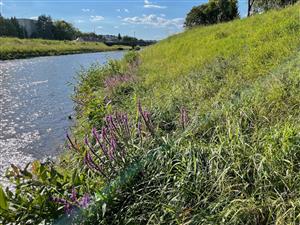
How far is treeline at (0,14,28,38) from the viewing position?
100075mm

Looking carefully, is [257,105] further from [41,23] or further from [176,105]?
[41,23]

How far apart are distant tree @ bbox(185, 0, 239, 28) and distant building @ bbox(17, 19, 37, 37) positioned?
8186 cm

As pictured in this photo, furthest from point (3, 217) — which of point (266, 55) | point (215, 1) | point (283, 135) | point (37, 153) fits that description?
point (215, 1)

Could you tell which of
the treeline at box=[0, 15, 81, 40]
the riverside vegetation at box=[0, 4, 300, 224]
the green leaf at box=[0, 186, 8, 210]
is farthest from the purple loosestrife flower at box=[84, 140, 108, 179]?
the treeline at box=[0, 15, 81, 40]

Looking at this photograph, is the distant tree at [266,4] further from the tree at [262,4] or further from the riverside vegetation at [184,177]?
the riverside vegetation at [184,177]

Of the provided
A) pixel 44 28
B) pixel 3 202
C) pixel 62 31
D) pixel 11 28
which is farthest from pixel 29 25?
pixel 3 202

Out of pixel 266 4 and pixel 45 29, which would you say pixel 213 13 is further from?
pixel 45 29

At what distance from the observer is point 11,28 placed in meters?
103

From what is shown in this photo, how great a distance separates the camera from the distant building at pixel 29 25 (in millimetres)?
118812

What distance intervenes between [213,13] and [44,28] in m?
90.1

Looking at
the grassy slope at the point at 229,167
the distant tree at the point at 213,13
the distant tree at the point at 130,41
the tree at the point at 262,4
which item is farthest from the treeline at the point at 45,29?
the grassy slope at the point at 229,167

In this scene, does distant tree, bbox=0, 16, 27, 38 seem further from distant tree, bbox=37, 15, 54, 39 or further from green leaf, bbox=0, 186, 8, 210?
green leaf, bbox=0, 186, 8, 210

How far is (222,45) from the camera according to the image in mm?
12977

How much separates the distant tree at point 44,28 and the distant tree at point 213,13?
8077 cm
